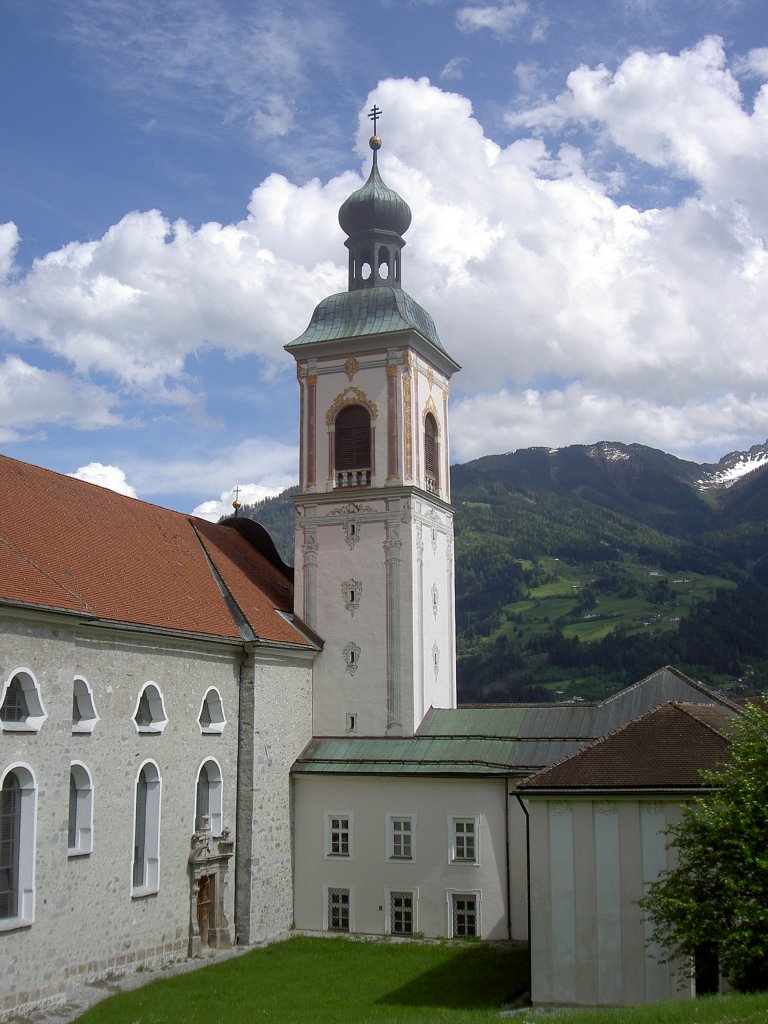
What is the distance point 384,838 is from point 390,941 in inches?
121

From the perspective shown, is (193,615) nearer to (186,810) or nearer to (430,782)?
(186,810)

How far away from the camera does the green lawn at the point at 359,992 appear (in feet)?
72.2

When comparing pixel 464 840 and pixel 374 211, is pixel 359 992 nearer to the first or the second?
pixel 464 840

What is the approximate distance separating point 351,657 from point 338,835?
237 inches

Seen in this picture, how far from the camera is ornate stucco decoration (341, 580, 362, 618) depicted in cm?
3978

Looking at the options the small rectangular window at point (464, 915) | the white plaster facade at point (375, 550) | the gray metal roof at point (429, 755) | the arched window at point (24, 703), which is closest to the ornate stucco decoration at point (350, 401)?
the white plaster facade at point (375, 550)

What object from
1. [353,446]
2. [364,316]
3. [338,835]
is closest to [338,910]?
[338,835]

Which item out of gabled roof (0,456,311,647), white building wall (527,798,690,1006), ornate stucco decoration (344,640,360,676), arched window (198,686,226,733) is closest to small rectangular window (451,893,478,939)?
ornate stucco decoration (344,640,360,676)

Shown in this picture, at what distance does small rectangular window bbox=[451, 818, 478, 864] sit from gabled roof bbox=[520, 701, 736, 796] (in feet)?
27.6

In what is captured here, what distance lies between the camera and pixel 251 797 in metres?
34.3

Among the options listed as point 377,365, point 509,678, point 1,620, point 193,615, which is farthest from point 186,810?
point 509,678

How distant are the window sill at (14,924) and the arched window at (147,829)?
16.6 feet

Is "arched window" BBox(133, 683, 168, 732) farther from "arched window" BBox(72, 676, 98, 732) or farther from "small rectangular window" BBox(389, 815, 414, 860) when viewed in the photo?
"small rectangular window" BBox(389, 815, 414, 860)

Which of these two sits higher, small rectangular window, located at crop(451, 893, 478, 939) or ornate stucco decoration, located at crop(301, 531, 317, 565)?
ornate stucco decoration, located at crop(301, 531, 317, 565)
